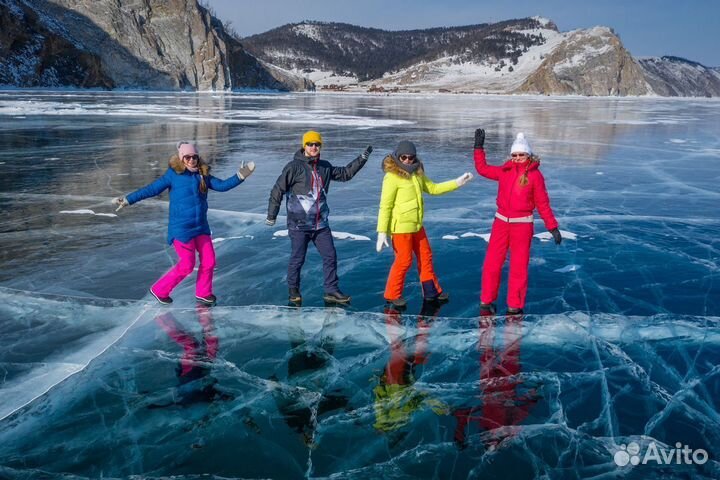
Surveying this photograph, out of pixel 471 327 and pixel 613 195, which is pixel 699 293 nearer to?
pixel 471 327

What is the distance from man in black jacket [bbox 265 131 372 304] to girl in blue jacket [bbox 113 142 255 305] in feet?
1.90

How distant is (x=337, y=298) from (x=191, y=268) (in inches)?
50.2

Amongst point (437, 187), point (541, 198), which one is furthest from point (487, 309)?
point (437, 187)

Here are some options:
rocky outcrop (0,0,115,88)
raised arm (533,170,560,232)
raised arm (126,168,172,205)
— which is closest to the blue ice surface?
raised arm (533,170,560,232)

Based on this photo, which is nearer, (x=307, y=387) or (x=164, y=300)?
(x=307, y=387)

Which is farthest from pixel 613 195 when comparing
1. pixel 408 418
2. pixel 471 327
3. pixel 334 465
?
pixel 334 465

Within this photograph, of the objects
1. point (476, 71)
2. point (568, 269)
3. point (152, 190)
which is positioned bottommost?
point (568, 269)

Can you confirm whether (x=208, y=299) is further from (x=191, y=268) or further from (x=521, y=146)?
(x=521, y=146)

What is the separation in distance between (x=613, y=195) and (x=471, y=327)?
19.7 feet

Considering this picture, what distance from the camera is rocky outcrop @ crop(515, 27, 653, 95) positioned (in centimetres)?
12196

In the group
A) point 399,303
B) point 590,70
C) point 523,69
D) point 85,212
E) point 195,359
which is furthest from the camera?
point 523,69

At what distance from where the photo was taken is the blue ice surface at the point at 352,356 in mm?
2910

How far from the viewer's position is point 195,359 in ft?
12.7

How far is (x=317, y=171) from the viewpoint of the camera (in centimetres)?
470
